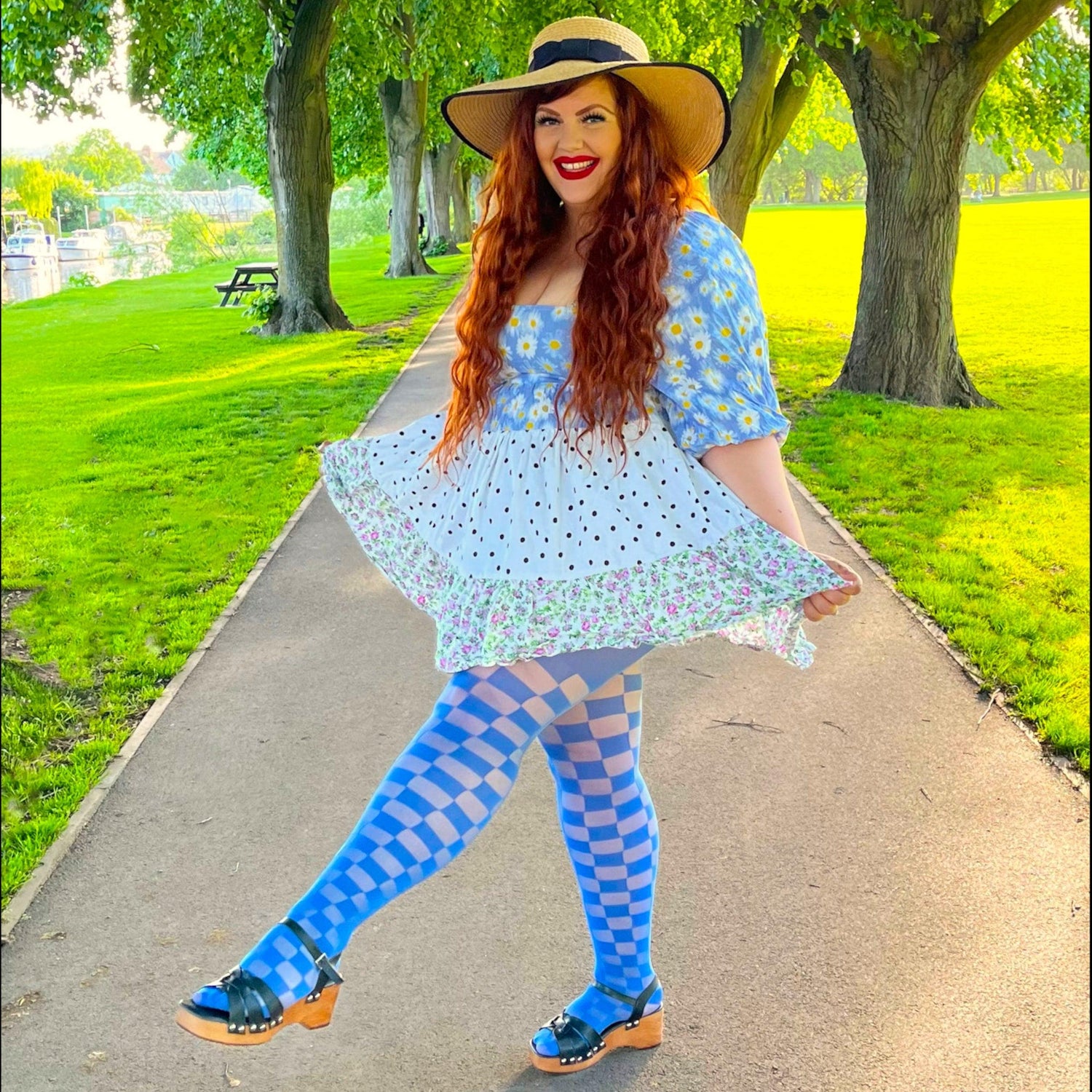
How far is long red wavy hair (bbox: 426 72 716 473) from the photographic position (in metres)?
2.37

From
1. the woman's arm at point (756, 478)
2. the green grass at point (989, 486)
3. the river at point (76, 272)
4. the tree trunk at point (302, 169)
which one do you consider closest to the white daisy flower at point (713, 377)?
the woman's arm at point (756, 478)

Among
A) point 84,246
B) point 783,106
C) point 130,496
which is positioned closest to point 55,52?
point 130,496

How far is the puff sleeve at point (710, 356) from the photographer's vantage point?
7.78 ft

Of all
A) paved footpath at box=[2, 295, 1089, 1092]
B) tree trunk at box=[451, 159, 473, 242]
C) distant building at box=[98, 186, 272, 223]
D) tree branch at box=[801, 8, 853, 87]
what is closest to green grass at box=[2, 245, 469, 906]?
paved footpath at box=[2, 295, 1089, 1092]

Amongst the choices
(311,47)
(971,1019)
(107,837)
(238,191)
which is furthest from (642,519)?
(238,191)

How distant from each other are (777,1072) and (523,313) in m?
1.65

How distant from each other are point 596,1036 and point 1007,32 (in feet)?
32.7

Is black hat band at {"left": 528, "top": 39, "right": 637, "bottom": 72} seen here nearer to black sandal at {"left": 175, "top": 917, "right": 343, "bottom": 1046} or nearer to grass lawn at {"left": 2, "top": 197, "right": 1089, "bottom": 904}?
black sandal at {"left": 175, "top": 917, "right": 343, "bottom": 1046}

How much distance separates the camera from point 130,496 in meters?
8.77

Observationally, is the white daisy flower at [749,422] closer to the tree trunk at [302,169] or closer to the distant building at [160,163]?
the tree trunk at [302,169]

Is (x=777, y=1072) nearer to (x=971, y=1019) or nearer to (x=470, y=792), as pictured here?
(x=971, y=1019)

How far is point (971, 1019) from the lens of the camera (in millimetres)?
2830

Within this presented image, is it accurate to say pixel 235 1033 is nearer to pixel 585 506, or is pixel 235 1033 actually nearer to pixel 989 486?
pixel 585 506

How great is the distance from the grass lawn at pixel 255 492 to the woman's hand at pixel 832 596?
2.27m
